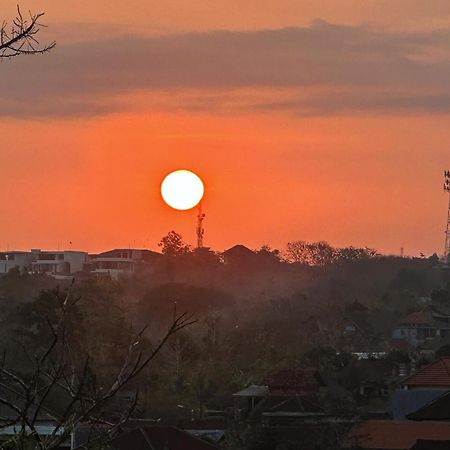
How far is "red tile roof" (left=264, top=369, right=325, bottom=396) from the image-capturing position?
42.4 meters

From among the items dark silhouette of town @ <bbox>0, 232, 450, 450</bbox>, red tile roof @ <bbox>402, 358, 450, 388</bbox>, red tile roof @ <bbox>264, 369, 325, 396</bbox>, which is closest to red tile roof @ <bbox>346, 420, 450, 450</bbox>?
dark silhouette of town @ <bbox>0, 232, 450, 450</bbox>

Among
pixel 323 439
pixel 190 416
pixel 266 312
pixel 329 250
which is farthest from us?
pixel 329 250

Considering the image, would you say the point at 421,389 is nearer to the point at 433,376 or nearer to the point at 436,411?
the point at 433,376

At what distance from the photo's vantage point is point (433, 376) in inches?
1660

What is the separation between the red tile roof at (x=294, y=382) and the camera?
139ft

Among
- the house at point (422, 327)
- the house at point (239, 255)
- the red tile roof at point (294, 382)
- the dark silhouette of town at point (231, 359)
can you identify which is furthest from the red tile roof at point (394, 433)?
the house at point (239, 255)

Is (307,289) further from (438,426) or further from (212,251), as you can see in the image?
(438,426)

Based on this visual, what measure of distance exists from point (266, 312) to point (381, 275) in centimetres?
3374

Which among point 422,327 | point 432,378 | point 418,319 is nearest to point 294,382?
point 432,378

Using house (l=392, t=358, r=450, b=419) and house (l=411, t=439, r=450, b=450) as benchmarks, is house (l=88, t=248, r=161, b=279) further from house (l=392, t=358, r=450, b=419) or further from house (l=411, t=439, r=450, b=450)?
house (l=411, t=439, r=450, b=450)

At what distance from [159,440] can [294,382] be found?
1430 cm

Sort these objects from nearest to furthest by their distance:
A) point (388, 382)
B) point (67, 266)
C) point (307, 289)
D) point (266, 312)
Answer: point (388, 382) → point (266, 312) → point (307, 289) → point (67, 266)

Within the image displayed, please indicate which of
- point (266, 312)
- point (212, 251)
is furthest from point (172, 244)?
point (266, 312)

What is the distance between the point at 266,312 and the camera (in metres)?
70.6
